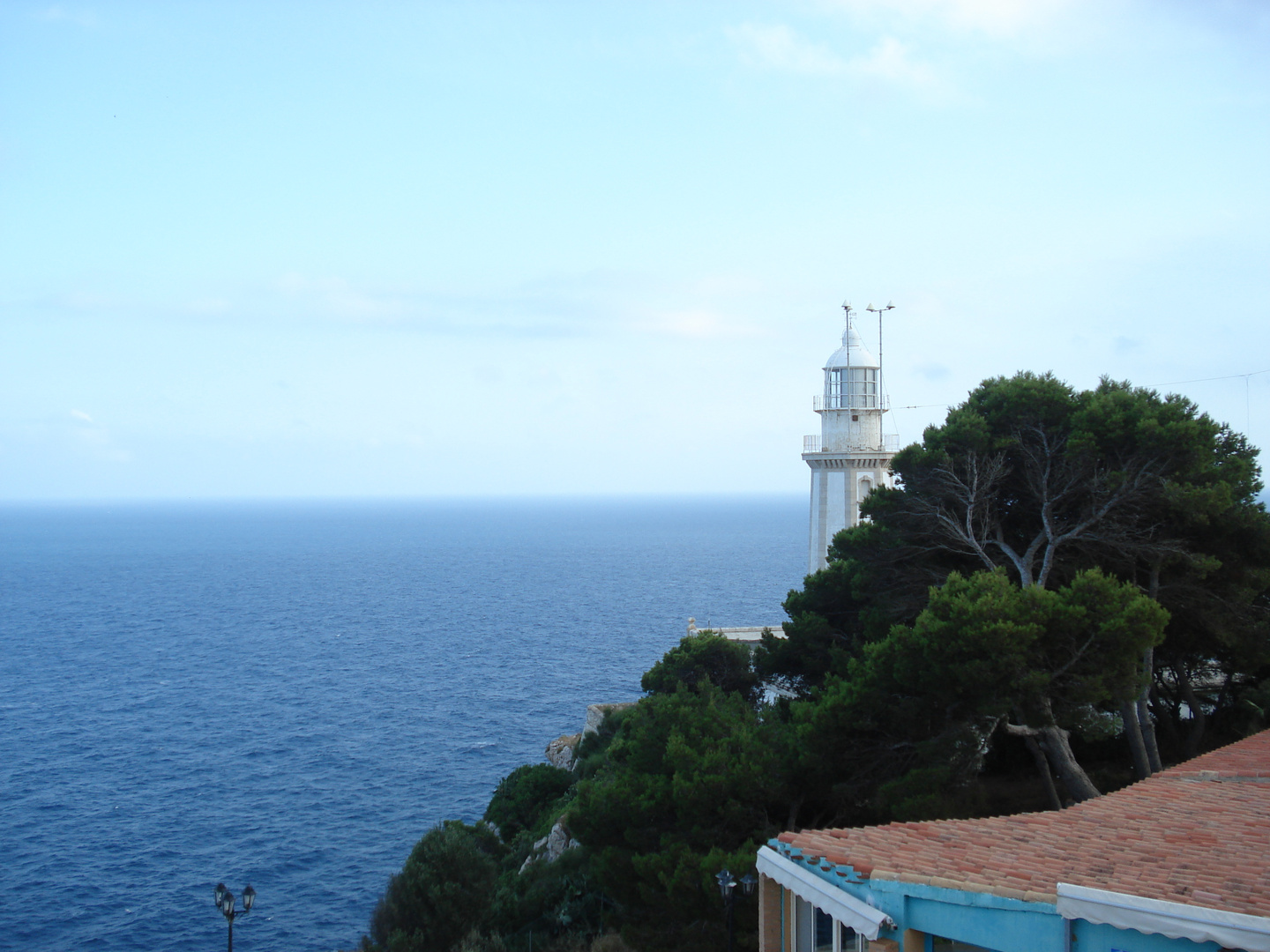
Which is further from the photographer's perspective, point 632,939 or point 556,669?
point 556,669

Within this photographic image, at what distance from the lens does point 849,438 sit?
34125mm

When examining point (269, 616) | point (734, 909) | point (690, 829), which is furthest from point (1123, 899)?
point (269, 616)

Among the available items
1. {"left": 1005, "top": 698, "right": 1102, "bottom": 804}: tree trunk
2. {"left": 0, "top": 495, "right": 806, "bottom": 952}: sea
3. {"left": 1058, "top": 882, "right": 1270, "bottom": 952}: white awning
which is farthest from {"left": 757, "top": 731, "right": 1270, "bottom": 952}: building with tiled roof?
{"left": 0, "top": 495, "right": 806, "bottom": 952}: sea

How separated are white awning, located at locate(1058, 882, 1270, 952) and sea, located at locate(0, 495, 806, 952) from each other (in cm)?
2225

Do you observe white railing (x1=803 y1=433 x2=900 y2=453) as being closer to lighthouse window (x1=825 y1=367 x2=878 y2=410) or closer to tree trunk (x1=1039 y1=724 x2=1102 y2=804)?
lighthouse window (x1=825 y1=367 x2=878 y2=410)

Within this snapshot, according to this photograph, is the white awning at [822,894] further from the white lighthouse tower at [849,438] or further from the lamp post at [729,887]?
the white lighthouse tower at [849,438]

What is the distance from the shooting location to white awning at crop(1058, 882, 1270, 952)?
Result: 224 inches

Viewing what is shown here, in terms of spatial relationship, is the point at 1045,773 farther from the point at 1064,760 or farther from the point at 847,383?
the point at 847,383

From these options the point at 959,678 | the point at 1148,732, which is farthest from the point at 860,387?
the point at 959,678

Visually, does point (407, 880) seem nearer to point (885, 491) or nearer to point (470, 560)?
point (885, 491)

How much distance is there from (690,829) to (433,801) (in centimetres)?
A: 2130

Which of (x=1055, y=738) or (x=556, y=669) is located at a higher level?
(x=1055, y=738)

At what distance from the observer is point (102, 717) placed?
138ft

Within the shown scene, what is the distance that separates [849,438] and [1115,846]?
1053 inches
